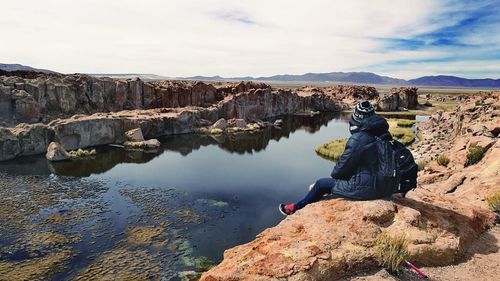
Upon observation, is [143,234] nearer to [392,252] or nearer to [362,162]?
[362,162]

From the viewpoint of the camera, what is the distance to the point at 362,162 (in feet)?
34.6

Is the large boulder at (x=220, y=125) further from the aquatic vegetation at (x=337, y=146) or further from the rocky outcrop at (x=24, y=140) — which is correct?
the rocky outcrop at (x=24, y=140)

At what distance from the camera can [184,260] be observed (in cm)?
2081

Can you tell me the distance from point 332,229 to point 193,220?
1829 cm

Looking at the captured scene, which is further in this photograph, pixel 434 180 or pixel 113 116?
pixel 113 116

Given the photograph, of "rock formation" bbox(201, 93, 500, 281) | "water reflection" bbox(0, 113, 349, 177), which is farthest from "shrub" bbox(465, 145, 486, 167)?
"water reflection" bbox(0, 113, 349, 177)

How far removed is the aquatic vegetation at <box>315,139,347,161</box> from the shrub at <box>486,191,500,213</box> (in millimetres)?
35324

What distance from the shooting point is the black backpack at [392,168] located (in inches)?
410

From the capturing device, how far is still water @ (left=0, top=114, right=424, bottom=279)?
23.2 m

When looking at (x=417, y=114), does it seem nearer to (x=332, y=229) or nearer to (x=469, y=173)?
(x=469, y=173)

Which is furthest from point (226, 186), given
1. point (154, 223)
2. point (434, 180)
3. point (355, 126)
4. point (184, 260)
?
point (355, 126)

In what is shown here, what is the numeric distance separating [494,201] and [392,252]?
7.04m

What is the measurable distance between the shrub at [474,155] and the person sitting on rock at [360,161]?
1545cm

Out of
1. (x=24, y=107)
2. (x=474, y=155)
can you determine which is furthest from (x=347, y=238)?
(x=24, y=107)
